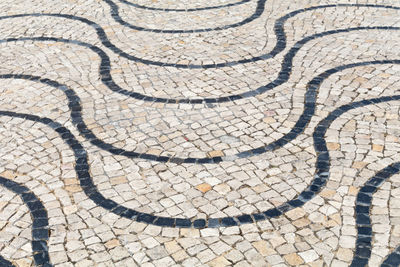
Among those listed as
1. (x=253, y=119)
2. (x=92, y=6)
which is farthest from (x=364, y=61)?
(x=92, y=6)

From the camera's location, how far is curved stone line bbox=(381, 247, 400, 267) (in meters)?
6.17

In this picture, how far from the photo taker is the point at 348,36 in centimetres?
1141

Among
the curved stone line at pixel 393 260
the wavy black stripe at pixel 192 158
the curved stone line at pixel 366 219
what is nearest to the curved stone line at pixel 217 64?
the wavy black stripe at pixel 192 158

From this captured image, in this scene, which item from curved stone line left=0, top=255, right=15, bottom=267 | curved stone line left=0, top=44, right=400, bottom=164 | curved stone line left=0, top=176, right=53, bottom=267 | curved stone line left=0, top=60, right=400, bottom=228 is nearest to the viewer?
curved stone line left=0, top=255, right=15, bottom=267

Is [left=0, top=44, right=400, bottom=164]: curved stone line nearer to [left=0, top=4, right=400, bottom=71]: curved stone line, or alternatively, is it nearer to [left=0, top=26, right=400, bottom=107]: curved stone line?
[left=0, top=26, right=400, bottom=107]: curved stone line

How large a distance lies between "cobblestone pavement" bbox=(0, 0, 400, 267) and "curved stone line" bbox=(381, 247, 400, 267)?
0.9 inches

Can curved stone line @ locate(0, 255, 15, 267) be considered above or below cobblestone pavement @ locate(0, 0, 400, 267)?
below

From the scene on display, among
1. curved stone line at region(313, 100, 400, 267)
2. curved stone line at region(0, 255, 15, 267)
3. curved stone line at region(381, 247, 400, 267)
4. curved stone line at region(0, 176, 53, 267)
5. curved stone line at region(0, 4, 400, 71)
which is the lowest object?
curved stone line at region(0, 255, 15, 267)

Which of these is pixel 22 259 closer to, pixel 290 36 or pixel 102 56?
pixel 102 56

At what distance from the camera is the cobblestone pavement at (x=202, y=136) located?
6598 mm

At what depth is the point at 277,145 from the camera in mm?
8211

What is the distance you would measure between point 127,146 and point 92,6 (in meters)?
5.92

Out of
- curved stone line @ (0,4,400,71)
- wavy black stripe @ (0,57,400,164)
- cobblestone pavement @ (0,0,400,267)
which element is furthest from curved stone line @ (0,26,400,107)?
wavy black stripe @ (0,57,400,164)

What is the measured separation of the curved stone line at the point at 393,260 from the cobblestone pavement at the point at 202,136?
0.07ft
